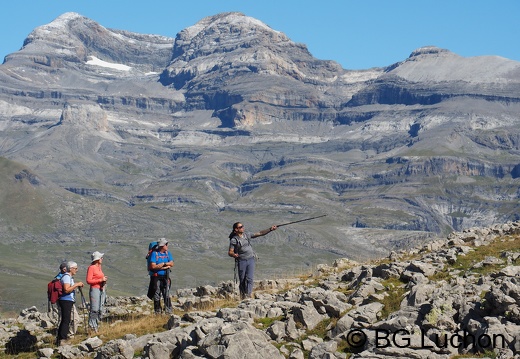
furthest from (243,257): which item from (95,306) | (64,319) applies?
(64,319)

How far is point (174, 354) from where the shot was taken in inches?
831

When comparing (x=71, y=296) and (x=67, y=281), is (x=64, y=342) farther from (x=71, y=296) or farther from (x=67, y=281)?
(x=67, y=281)

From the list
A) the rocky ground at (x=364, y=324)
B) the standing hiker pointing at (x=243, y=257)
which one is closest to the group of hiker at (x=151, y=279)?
the standing hiker pointing at (x=243, y=257)

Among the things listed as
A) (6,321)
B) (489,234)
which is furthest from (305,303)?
(489,234)

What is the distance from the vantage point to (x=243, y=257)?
1221 inches

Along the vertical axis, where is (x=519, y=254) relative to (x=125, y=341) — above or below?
above

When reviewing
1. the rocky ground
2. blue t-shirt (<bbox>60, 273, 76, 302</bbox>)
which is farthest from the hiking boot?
blue t-shirt (<bbox>60, 273, 76, 302</bbox>)

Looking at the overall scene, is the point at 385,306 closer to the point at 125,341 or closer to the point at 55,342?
the point at 125,341

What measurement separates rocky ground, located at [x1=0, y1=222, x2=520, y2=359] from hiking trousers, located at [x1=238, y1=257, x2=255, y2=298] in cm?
105

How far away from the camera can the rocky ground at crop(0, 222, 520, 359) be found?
1820 cm

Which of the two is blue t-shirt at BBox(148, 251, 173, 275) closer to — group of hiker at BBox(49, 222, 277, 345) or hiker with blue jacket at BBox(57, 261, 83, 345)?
group of hiker at BBox(49, 222, 277, 345)

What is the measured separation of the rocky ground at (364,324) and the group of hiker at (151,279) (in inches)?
39.8

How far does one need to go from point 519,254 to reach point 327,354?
11.9 m

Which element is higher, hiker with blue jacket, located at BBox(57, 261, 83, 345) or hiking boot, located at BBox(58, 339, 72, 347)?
hiker with blue jacket, located at BBox(57, 261, 83, 345)
